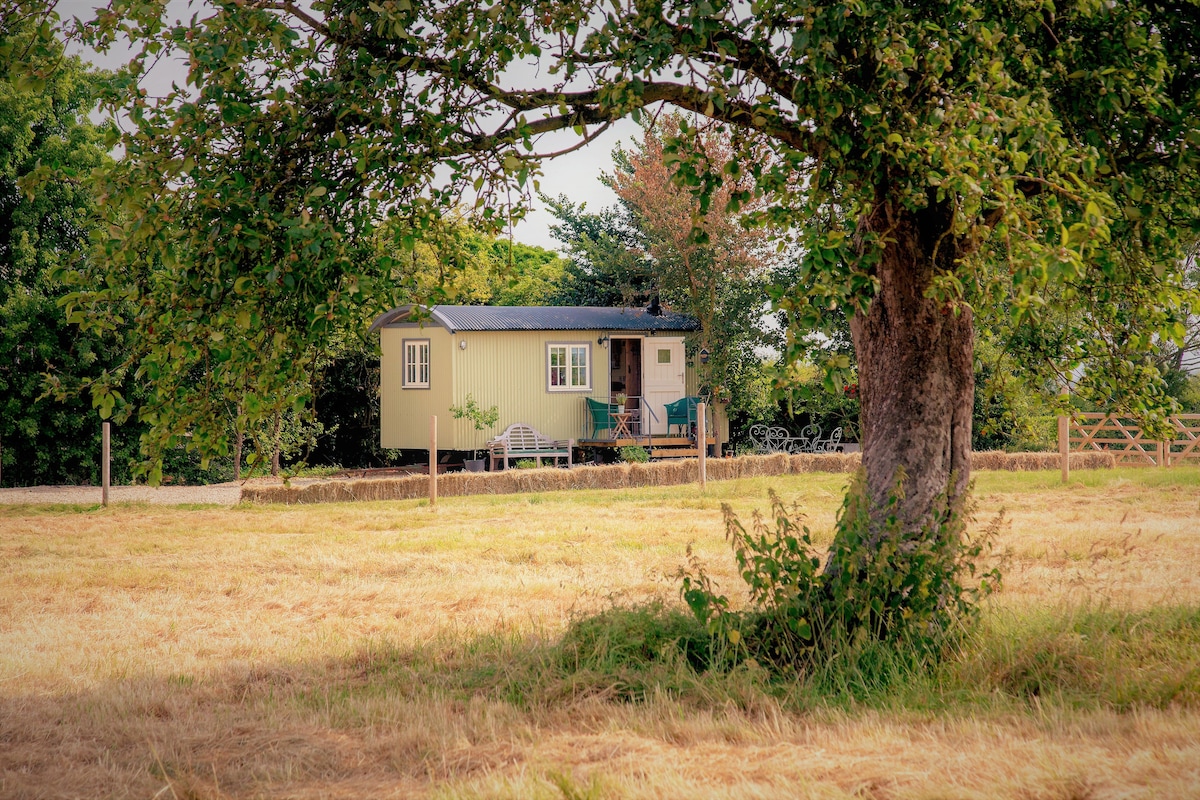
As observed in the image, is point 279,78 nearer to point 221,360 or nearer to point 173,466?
point 221,360

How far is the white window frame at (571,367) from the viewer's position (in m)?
22.1

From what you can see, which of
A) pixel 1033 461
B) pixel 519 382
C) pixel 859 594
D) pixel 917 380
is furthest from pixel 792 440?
pixel 859 594

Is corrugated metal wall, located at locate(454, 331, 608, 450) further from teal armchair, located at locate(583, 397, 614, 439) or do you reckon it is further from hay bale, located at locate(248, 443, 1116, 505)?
hay bale, located at locate(248, 443, 1116, 505)

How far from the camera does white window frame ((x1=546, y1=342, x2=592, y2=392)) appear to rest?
72.5ft

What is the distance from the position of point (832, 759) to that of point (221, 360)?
3.36 m

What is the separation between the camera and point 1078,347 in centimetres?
664

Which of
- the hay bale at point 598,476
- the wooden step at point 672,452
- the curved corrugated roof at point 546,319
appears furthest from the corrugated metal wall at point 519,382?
the hay bale at point 598,476

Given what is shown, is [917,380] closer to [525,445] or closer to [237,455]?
[525,445]

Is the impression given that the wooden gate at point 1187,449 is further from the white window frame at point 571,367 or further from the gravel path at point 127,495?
the gravel path at point 127,495

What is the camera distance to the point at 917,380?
5.71m

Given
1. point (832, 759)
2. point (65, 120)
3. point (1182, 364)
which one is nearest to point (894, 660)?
point (832, 759)

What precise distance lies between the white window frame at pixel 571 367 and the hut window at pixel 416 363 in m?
2.75

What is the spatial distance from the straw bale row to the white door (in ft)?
14.4

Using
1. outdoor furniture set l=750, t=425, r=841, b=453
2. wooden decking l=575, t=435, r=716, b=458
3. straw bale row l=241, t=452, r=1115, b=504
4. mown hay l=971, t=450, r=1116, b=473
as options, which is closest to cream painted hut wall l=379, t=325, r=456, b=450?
wooden decking l=575, t=435, r=716, b=458
